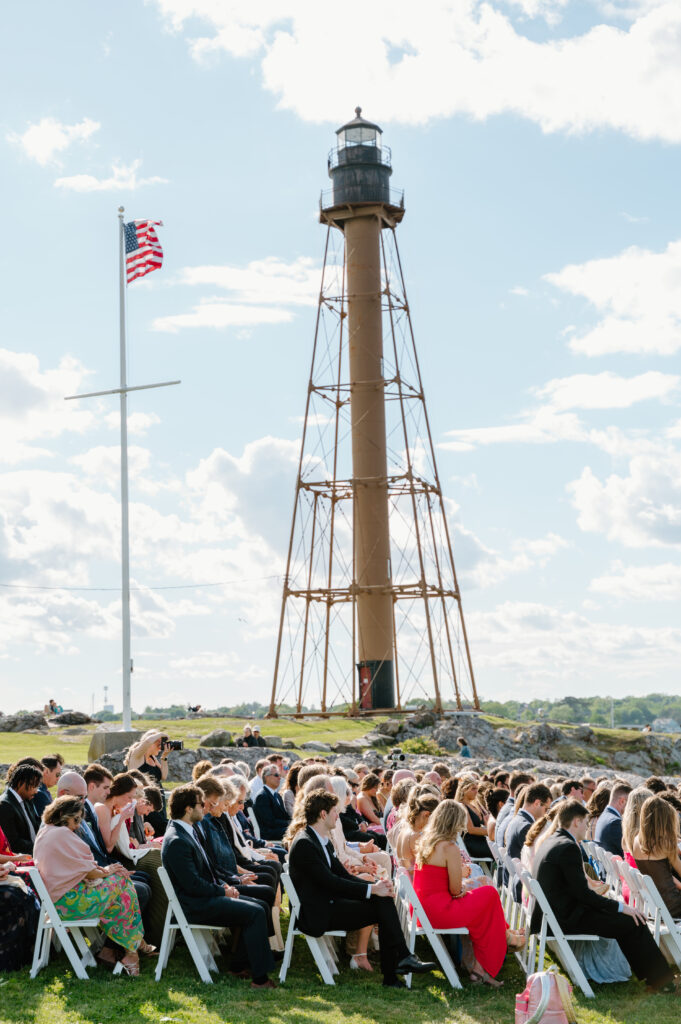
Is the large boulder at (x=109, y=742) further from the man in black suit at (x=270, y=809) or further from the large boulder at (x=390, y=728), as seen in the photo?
the man in black suit at (x=270, y=809)

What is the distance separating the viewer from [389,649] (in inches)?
1775

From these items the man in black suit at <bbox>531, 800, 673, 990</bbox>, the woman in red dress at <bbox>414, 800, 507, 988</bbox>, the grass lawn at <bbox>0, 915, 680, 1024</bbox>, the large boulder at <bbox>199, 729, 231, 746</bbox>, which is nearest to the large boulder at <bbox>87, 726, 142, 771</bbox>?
the large boulder at <bbox>199, 729, 231, 746</bbox>

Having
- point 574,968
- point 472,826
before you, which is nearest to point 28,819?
point 472,826

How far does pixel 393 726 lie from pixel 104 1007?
30.5m

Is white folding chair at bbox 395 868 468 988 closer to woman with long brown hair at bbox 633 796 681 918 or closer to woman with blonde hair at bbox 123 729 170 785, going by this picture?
woman with long brown hair at bbox 633 796 681 918

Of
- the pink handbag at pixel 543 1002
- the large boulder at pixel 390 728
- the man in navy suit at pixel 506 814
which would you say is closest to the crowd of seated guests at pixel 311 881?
the man in navy suit at pixel 506 814

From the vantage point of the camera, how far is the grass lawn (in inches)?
340

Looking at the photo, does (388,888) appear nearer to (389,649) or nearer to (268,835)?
(268,835)

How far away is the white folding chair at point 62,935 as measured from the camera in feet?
30.9

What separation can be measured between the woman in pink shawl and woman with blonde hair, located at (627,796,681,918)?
4306mm

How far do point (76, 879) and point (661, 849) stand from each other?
4.83m

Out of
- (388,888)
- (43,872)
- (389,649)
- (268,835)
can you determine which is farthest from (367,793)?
(389,649)

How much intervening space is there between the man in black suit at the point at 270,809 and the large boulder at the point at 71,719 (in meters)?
31.2

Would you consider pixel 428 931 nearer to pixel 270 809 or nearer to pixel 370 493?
pixel 270 809
